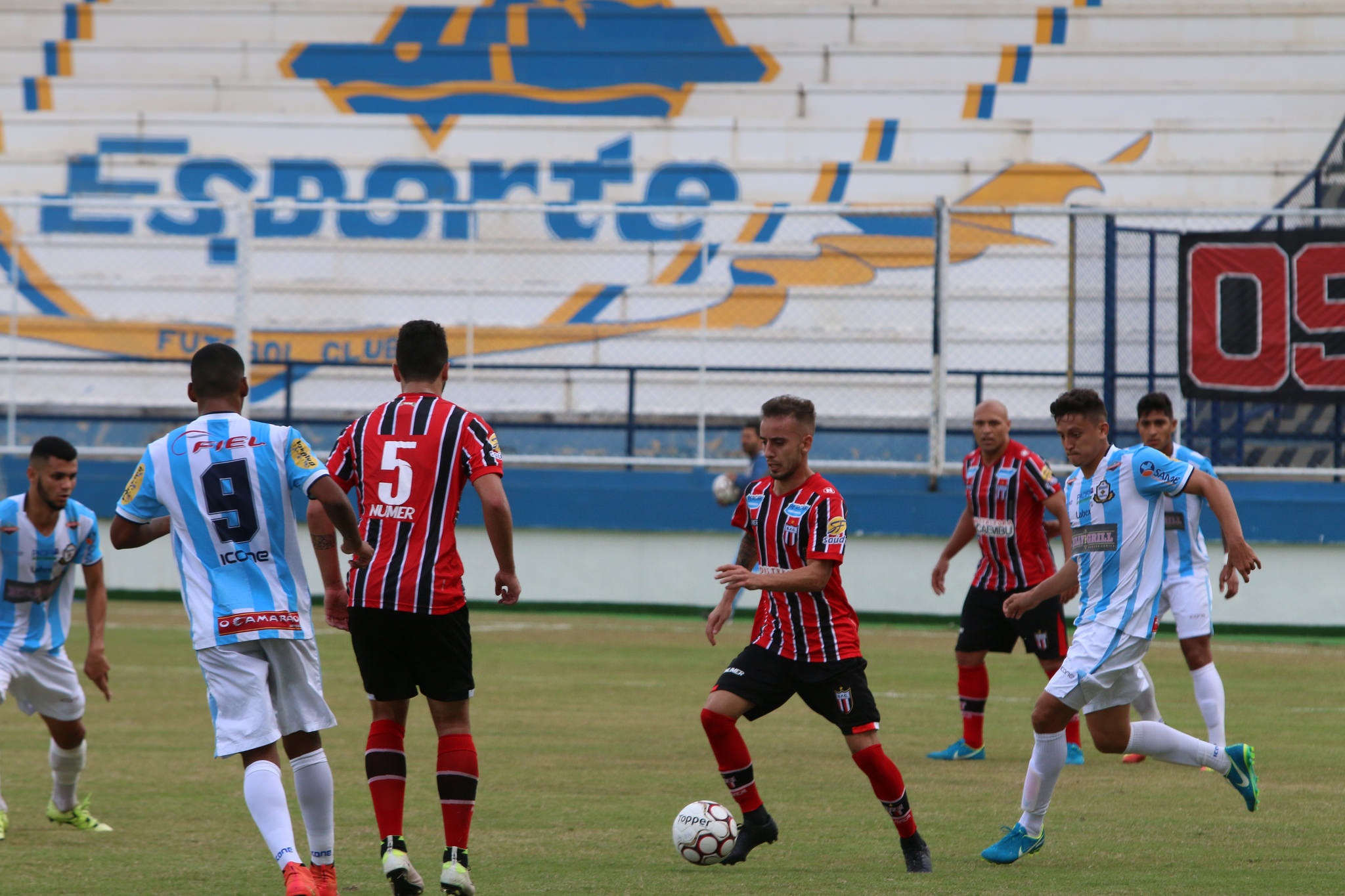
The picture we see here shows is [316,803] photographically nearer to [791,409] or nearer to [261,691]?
[261,691]

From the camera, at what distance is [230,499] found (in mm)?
4910

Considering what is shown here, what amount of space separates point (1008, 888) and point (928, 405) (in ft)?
36.9

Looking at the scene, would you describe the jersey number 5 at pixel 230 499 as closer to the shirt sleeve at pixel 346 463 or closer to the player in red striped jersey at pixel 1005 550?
the shirt sleeve at pixel 346 463

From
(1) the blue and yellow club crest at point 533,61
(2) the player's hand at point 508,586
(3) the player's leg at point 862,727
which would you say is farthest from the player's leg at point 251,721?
(1) the blue and yellow club crest at point 533,61

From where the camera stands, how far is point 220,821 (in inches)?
256

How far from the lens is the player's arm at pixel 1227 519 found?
5.87m

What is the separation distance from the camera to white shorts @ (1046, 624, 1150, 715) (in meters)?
6.00

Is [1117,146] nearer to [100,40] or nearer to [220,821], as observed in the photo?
[100,40]

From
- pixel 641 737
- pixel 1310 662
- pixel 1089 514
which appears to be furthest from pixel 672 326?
pixel 1089 514

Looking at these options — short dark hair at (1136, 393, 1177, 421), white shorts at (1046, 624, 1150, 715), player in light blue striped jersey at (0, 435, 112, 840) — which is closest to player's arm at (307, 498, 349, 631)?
player in light blue striped jersey at (0, 435, 112, 840)

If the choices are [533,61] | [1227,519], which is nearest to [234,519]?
[1227,519]

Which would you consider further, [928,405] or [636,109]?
[636,109]

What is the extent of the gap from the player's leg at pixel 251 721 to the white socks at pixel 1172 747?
3.34m

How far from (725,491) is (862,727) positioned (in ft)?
32.0
